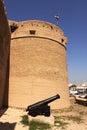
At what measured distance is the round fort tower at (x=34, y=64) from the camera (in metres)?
15.2

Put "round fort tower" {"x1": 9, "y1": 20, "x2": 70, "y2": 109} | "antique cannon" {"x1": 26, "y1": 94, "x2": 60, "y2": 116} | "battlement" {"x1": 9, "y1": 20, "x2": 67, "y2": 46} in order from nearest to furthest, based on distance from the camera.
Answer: "antique cannon" {"x1": 26, "y1": 94, "x2": 60, "y2": 116}, "round fort tower" {"x1": 9, "y1": 20, "x2": 70, "y2": 109}, "battlement" {"x1": 9, "y1": 20, "x2": 67, "y2": 46}

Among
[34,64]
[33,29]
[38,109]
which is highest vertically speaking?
[33,29]

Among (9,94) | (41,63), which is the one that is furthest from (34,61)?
(9,94)

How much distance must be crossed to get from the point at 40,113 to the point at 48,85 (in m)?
5.65

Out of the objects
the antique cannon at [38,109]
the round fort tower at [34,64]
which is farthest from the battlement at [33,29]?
the antique cannon at [38,109]

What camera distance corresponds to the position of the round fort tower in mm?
15164

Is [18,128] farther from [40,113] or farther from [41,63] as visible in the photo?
[41,63]

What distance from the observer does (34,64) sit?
50.8 feet

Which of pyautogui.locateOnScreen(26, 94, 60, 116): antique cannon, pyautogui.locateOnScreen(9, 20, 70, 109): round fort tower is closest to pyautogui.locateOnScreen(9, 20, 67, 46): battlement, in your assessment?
pyautogui.locateOnScreen(9, 20, 70, 109): round fort tower

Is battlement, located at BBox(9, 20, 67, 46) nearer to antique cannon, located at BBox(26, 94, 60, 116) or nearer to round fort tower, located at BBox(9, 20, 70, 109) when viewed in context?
round fort tower, located at BBox(9, 20, 70, 109)

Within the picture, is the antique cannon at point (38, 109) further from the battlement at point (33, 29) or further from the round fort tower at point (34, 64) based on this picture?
the battlement at point (33, 29)

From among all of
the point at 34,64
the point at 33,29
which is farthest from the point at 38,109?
the point at 33,29

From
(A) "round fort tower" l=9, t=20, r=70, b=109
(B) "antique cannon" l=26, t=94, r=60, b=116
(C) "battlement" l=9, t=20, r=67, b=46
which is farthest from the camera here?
(C) "battlement" l=9, t=20, r=67, b=46

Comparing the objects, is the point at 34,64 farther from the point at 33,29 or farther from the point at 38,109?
the point at 38,109
